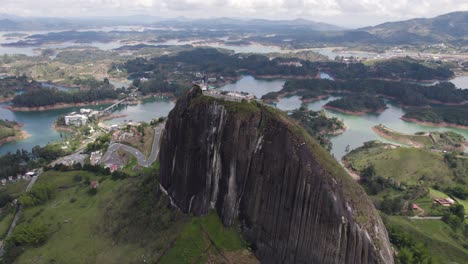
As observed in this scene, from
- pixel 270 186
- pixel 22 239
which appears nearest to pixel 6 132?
pixel 22 239

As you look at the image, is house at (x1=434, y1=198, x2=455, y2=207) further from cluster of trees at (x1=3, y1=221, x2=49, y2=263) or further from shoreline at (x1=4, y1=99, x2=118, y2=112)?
shoreline at (x1=4, y1=99, x2=118, y2=112)

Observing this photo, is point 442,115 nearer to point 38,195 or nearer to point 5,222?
point 38,195

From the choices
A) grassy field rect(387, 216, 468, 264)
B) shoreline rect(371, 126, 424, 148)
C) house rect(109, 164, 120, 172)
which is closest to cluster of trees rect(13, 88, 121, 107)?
house rect(109, 164, 120, 172)

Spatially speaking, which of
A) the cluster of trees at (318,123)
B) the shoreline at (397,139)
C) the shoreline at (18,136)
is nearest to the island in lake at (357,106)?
the shoreline at (397,139)

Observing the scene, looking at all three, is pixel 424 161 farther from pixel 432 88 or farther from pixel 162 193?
pixel 432 88

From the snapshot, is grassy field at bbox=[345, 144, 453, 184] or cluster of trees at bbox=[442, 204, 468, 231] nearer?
cluster of trees at bbox=[442, 204, 468, 231]

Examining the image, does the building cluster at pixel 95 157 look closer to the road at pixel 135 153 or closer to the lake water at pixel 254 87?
the road at pixel 135 153
